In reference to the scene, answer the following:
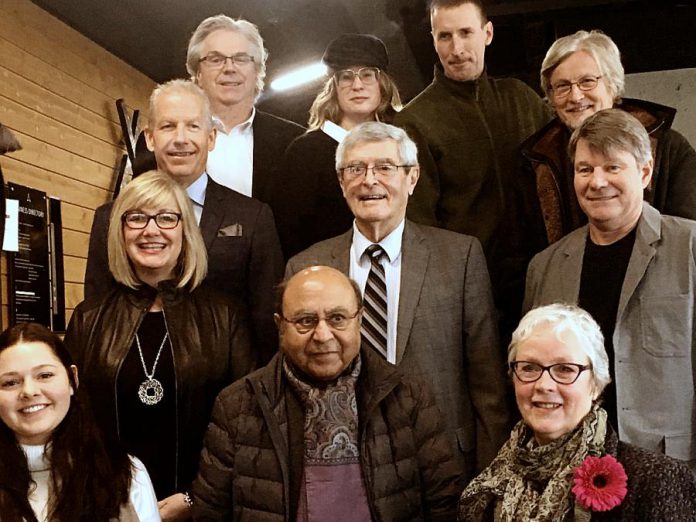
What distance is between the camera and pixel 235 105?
10.7ft

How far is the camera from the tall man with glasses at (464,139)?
304 centimetres

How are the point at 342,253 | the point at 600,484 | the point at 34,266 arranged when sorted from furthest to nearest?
the point at 34,266 → the point at 342,253 → the point at 600,484

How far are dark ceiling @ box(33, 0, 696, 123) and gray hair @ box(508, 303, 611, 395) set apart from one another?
196cm

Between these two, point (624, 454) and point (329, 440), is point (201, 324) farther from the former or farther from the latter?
point (624, 454)

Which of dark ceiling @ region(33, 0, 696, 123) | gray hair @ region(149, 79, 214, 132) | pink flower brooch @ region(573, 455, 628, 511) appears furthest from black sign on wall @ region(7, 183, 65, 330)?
pink flower brooch @ region(573, 455, 628, 511)

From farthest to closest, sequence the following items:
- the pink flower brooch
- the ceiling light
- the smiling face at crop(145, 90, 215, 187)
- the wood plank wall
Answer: the wood plank wall
the ceiling light
the smiling face at crop(145, 90, 215, 187)
the pink flower brooch

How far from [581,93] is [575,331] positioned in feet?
3.48

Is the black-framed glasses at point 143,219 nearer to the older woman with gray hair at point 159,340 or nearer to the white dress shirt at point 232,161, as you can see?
the older woman with gray hair at point 159,340

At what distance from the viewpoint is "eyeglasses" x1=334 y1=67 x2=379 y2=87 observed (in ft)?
10.5

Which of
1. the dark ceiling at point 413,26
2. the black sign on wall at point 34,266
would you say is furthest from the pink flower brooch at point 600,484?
the black sign on wall at point 34,266

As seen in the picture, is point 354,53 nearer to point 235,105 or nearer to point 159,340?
point 235,105

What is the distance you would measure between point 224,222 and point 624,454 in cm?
146

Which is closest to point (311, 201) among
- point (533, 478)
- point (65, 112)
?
point (533, 478)

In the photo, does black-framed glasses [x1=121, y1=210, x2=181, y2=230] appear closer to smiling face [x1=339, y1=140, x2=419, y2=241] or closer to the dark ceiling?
smiling face [x1=339, y1=140, x2=419, y2=241]
